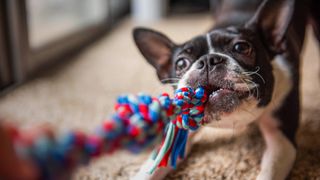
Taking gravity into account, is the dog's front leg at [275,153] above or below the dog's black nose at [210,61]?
below

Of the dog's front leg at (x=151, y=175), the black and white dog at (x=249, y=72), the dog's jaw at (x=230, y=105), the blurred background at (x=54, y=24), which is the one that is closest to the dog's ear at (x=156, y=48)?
the black and white dog at (x=249, y=72)

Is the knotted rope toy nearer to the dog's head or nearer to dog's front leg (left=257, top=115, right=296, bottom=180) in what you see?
the dog's head

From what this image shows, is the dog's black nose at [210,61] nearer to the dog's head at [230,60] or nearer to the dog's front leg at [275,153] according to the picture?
the dog's head at [230,60]

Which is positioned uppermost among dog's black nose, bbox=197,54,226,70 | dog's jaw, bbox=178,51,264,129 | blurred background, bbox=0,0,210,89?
dog's black nose, bbox=197,54,226,70

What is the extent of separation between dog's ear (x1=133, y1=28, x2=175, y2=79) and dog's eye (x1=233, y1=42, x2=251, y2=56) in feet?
0.71

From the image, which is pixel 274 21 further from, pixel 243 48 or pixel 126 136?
pixel 126 136

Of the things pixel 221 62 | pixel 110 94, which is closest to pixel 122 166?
pixel 221 62

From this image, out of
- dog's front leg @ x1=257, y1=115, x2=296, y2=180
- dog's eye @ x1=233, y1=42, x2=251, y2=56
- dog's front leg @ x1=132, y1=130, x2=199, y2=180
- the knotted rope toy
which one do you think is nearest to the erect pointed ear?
dog's eye @ x1=233, y1=42, x2=251, y2=56

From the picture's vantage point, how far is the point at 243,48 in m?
1.27

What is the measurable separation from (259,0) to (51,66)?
1.33 m

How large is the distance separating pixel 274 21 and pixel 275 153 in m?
0.44

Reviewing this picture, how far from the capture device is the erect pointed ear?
139cm

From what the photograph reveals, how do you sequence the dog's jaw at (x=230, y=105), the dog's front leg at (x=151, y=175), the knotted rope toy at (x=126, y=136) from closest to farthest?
the knotted rope toy at (x=126, y=136), the dog's jaw at (x=230, y=105), the dog's front leg at (x=151, y=175)

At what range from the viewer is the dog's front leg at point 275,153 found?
Answer: 122 cm
